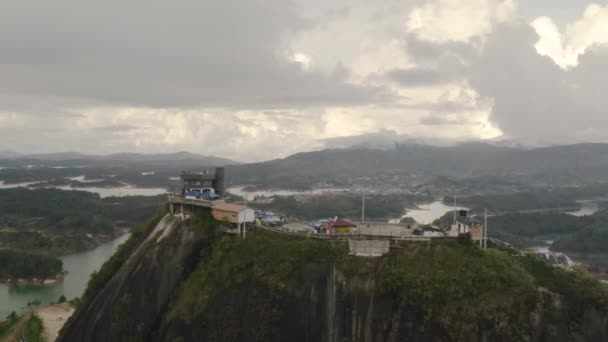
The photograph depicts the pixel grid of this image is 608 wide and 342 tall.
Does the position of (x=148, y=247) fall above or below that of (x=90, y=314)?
above

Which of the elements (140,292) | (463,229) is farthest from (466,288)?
(140,292)

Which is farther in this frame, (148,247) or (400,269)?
(148,247)

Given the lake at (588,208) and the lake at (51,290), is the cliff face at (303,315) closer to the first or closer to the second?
the lake at (51,290)

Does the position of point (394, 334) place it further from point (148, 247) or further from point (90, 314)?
point (90, 314)

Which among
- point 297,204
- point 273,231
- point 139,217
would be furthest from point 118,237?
point 273,231

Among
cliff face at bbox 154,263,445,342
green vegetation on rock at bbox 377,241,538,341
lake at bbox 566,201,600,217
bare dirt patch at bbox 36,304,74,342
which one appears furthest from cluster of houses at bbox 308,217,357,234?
lake at bbox 566,201,600,217

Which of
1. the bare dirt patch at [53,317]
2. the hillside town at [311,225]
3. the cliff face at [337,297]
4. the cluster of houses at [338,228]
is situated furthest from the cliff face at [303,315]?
the bare dirt patch at [53,317]

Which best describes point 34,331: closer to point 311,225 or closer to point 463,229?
point 311,225

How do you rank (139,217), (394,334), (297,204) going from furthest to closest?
(297,204)
(139,217)
(394,334)
